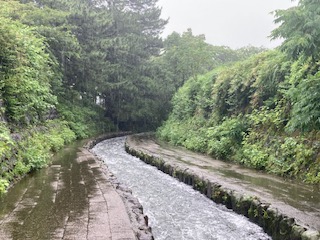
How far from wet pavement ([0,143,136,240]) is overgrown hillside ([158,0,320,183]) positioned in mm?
4345

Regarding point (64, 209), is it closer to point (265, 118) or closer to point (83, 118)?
→ point (265, 118)

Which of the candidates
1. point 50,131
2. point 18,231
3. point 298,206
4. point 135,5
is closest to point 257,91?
point 298,206

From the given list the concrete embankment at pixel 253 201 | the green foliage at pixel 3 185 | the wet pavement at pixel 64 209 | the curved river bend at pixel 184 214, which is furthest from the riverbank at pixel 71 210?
the concrete embankment at pixel 253 201

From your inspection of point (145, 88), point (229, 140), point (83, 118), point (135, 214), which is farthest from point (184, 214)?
point (145, 88)

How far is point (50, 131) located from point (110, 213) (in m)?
14.8

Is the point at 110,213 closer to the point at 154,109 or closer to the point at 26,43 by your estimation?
the point at 26,43

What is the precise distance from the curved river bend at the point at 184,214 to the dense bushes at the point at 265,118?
258cm

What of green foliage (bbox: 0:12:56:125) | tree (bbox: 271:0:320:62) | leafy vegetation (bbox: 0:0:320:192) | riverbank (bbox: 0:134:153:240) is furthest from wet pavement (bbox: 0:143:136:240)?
tree (bbox: 271:0:320:62)

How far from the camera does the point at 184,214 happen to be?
8.48m

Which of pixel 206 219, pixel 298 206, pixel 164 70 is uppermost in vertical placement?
pixel 164 70

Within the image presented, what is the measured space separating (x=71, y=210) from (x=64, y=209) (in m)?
0.17

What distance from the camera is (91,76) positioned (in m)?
31.7

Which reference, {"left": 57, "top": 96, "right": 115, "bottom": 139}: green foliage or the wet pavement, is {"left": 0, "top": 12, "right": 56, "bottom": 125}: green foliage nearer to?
the wet pavement

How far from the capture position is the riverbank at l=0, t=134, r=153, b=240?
5.62 m
